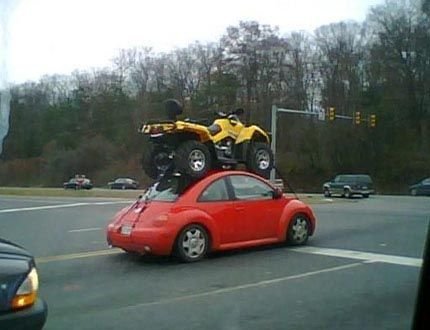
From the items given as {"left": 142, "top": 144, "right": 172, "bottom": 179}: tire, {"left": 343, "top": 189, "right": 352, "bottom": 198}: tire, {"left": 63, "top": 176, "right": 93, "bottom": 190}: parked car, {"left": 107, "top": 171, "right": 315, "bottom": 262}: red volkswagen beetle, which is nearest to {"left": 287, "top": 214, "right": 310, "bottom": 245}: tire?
{"left": 107, "top": 171, "right": 315, "bottom": 262}: red volkswagen beetle

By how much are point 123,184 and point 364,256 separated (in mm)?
3854

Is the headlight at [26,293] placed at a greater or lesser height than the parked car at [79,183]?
lesser

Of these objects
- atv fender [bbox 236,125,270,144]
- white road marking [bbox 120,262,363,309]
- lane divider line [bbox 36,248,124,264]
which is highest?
atv fender [bbox 236,125,270,144]

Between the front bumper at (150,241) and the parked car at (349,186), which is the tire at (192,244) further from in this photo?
the parked car at (349,186)

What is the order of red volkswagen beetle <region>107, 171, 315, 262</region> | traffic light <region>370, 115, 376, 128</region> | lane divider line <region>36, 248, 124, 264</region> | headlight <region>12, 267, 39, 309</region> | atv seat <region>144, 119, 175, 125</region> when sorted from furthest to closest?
1. atv seat <region>144, 119, 175, 125</region>
2. red volkswagen beetle <region>107, 171, 315, 262</region>
3. traffic light <region>370, 115, 376, 128</region>
4. lane divider line <region>36, 248, 124, 264</region>
5. headlight <region>12, 267, 39, 309</region>

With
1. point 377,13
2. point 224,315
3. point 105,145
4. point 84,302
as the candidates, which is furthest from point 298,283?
point 105,145

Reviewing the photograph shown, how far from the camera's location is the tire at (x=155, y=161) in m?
9.97

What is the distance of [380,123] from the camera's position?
834 cm

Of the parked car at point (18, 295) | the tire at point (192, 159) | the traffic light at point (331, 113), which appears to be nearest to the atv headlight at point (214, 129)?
the tire at point (192, 159)

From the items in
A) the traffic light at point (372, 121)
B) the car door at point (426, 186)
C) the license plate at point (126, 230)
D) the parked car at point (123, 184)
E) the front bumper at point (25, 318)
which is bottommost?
the license plate at point (126, 230)

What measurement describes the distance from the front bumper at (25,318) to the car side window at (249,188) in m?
5.64

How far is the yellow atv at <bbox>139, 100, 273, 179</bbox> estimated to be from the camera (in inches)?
376

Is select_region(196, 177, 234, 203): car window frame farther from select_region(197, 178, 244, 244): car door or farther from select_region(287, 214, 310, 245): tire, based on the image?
select_region(287, 214, 310, 245): tire

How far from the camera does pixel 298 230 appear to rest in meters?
10.1
